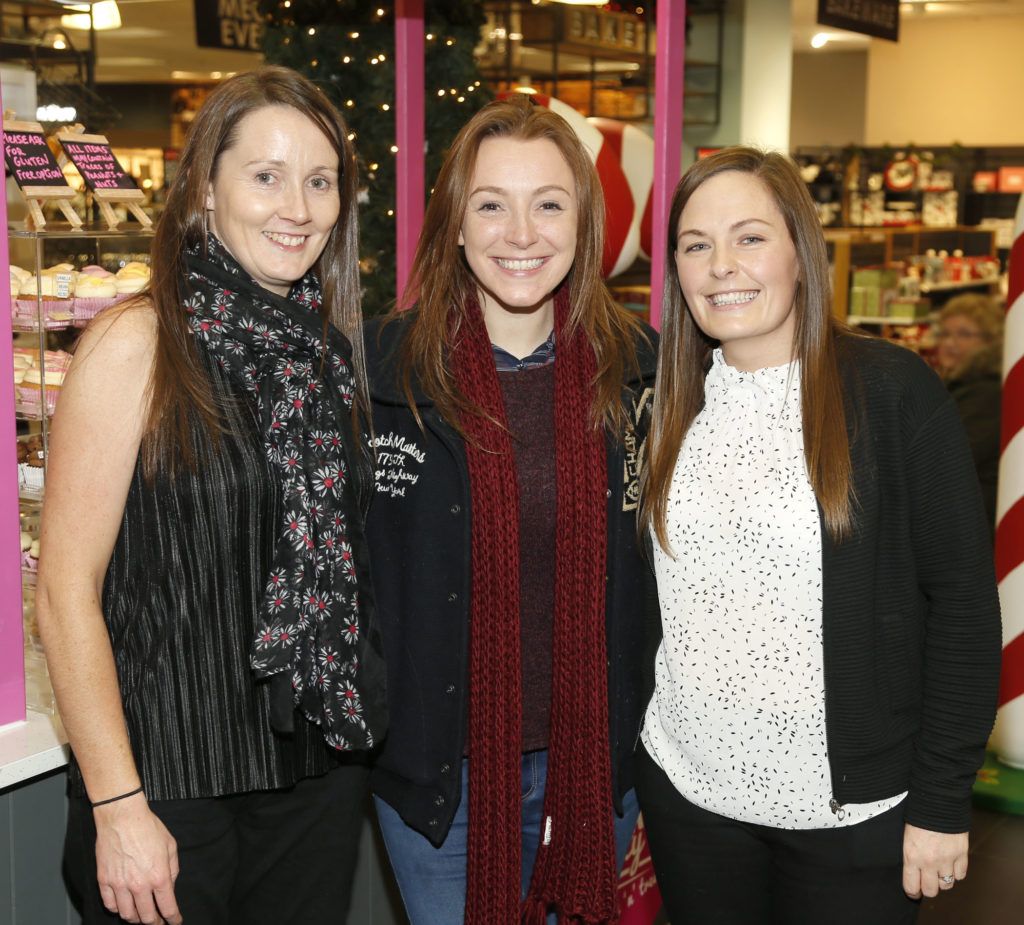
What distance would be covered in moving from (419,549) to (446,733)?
0.32 meters

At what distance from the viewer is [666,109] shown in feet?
13.5

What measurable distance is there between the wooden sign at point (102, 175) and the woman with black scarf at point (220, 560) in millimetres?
1056

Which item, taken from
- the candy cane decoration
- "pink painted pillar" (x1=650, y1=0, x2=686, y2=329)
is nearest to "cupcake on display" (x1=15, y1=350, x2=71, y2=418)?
"pink painted pillar" (x1=650, y1=0, x2=686, y2=329)

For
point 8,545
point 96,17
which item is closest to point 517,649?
point 8,545

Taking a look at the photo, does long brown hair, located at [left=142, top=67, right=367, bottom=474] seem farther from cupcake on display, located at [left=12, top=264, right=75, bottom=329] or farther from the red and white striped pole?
the red and white striped pole

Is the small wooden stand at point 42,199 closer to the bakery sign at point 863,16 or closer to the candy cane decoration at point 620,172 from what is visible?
the candy cane decoration at point 620,172

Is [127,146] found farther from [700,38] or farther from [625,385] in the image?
[625,385]

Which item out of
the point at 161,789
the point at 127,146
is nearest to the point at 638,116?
the point at 127,146

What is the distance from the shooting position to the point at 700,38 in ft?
20.5

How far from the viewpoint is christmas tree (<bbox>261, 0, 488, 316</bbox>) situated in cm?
457

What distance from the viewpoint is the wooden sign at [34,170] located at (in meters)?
2.67

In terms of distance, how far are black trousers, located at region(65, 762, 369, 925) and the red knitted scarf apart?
235mm

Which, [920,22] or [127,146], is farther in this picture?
[920,22]

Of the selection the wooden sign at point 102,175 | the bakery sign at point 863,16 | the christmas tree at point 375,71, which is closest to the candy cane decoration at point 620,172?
the christmas tree at point 375,71
